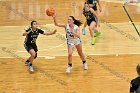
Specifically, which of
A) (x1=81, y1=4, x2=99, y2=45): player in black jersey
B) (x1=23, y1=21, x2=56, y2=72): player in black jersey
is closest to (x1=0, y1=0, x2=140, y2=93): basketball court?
(x1=81, y1=4, x2=99, y2=45): player in black jersey

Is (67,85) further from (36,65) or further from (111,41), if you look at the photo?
(111,41)

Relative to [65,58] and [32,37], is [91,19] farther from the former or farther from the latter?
[32,37]

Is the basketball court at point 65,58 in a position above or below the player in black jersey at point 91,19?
below

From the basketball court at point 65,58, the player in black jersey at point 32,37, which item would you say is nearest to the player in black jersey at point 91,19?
the basketball court at point 65,58

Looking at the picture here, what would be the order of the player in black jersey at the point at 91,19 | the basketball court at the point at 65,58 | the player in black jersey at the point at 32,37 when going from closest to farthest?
the basketball court at the point at 65,58
the player in black jersey at the point at 32,37
the player in black jersey at the point at 91,19

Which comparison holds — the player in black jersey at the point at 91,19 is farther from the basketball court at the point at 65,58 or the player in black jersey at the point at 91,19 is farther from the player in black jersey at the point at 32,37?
the player in black jersey at the point at 32,37

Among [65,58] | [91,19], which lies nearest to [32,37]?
[65,58]

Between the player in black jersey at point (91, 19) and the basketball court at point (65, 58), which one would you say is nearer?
the basketball court at point (65, 58)

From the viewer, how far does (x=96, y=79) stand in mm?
10867

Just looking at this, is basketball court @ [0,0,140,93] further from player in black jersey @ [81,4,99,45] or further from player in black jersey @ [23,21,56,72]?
player in black jersey @ [23,21,56,72]

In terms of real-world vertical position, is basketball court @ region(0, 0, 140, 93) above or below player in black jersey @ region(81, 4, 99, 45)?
below

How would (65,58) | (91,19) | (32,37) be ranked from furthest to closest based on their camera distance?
(91,19) → (65,58) → (32,37)

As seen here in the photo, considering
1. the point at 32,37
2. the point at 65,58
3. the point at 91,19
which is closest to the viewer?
the point at 32,37

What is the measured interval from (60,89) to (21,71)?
76.3 inches
